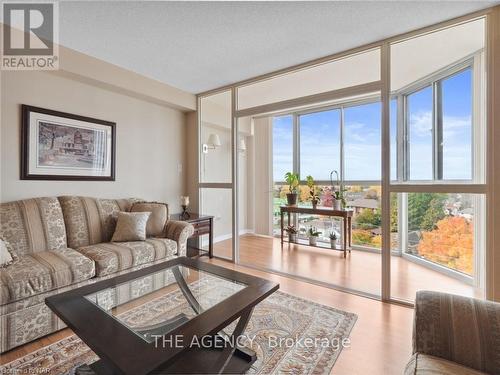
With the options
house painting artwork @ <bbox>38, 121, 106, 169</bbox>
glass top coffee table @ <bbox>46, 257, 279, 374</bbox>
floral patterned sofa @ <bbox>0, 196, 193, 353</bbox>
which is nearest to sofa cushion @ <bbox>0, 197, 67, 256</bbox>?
floral patterned sofa @ <bbox>0, 196, 193, 353</bbox>

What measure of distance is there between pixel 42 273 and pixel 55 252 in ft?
1.44

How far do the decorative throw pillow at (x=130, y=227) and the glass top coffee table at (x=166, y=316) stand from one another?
0.87 metres

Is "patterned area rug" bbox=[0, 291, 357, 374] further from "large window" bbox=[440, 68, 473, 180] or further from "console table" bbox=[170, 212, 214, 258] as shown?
"large window" bbox=[440, 68, 473, 180]

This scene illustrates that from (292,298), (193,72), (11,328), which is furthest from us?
(193,72)

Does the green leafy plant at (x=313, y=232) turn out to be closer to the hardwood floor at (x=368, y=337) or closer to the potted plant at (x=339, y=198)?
the potted plant at (x=339, y=198)

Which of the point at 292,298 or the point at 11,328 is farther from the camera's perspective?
the point at 292,298

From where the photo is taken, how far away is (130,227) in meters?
2.68

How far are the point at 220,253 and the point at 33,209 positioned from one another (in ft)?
8.03

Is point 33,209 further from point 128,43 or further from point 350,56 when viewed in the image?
point 350,56

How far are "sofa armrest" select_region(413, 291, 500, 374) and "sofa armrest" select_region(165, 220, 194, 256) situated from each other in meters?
2.32

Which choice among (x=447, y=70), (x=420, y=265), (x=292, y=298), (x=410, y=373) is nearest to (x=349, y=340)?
(x=292, y=298)

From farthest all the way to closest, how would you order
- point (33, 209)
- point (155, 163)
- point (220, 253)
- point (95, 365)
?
point (220, 253) → point (155, 163) → point (33, 209) → point (95, 365)

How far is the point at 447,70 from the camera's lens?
243 cm

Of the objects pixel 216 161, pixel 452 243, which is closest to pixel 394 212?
pixel 452 243
